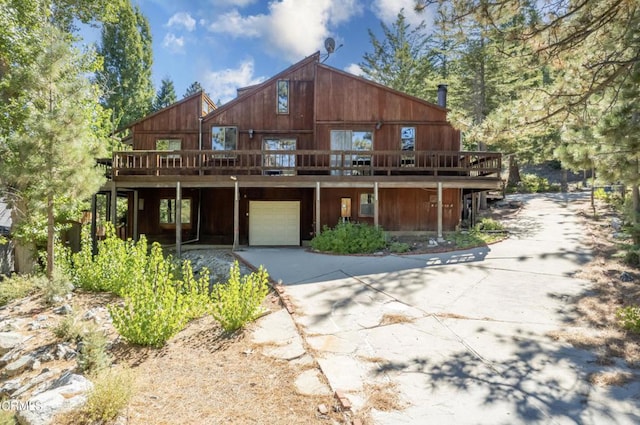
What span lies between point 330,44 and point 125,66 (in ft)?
60.2

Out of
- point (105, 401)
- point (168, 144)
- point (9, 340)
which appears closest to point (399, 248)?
point (105, 401)

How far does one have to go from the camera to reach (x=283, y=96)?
49.8ft

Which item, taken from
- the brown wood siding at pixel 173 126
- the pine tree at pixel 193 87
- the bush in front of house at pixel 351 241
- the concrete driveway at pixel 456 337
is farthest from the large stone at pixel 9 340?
the pine tree at pixel 193 87

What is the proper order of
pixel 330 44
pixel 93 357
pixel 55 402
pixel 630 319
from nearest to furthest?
pixel 55 402 < pixel 93 357 < pixel 630 319 < pixel 330 44

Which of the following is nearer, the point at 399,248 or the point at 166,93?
the point at 399,248

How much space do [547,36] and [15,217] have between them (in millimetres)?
12889

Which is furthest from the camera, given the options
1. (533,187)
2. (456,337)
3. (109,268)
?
(533,187)

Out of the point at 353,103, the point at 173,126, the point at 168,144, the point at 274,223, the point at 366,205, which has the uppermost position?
the point at 353,103

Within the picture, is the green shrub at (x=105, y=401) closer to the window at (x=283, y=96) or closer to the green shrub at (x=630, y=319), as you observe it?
the green shrub at (x=630, y=319)

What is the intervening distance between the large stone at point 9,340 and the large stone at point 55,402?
297 cm

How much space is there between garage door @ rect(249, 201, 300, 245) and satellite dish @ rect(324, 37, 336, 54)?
8.19m

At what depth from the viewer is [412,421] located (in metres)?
3.05

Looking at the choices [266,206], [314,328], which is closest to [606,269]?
[314,328]

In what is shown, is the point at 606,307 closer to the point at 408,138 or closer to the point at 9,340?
the point at 408,138
